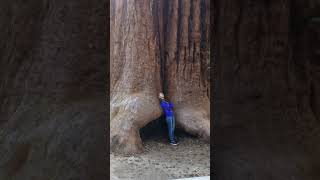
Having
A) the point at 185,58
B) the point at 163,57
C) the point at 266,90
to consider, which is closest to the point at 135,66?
the point at 163,57

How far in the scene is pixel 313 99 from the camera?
96 centimetres

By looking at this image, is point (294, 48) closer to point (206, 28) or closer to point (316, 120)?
point (316, 120)

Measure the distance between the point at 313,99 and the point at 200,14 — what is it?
7.96m

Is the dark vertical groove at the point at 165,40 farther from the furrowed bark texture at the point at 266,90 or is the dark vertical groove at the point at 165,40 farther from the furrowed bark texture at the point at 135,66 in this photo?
the furrowed bark texture at the point at 266,90

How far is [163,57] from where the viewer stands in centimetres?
873

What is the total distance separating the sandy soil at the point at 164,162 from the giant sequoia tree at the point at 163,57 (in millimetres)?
510

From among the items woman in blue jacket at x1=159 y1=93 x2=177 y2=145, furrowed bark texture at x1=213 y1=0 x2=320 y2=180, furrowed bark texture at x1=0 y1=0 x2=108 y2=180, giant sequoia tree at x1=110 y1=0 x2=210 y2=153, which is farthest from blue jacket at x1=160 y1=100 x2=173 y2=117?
furrowed bark texture at x1=0 y1=0 x2=108 y2=180

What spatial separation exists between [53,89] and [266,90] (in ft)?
2.01

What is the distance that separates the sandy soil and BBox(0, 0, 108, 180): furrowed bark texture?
5.28 m

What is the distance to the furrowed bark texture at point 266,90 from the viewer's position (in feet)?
3.16

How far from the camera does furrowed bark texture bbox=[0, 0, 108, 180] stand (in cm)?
96

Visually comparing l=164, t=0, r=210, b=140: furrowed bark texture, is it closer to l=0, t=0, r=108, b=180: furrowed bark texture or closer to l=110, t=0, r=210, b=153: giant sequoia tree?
l=110, t=0, r=210, b=153: giant sequoia tree

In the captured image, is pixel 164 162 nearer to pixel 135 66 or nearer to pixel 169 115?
pixel 169 115

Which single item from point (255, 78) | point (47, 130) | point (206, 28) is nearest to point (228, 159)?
point (255, 78)
